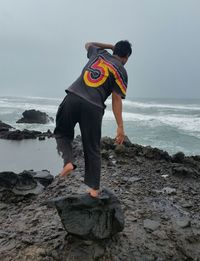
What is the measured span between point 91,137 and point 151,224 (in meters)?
1.67

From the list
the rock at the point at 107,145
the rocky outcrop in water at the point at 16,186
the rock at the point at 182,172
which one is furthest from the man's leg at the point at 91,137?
the rock at the point at 107,145

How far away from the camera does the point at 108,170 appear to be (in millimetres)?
7559

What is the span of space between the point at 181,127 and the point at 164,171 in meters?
19.8

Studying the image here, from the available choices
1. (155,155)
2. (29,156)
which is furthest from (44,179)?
(29,156)

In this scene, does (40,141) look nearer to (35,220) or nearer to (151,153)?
(151,153)

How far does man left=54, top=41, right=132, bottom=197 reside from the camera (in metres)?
3.70

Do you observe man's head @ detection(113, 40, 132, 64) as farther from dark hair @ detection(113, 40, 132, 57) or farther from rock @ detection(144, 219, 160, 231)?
rock @ detection(144, 219, 160, 231)

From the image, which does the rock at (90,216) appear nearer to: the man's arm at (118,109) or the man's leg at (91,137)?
the man's leg at (91,137)

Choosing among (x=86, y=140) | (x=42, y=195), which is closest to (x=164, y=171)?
(x=42, y=195)

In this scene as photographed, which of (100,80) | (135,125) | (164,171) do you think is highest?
(100,80)

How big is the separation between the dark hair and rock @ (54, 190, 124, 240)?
166 centimetres

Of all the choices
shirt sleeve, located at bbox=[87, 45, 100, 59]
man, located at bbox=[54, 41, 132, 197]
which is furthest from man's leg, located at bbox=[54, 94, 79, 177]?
shirt sleeve, located at bbox=[87, 45, 100, 59]

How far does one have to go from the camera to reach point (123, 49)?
12.4 feet

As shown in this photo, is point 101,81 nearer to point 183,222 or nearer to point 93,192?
point 93,192
